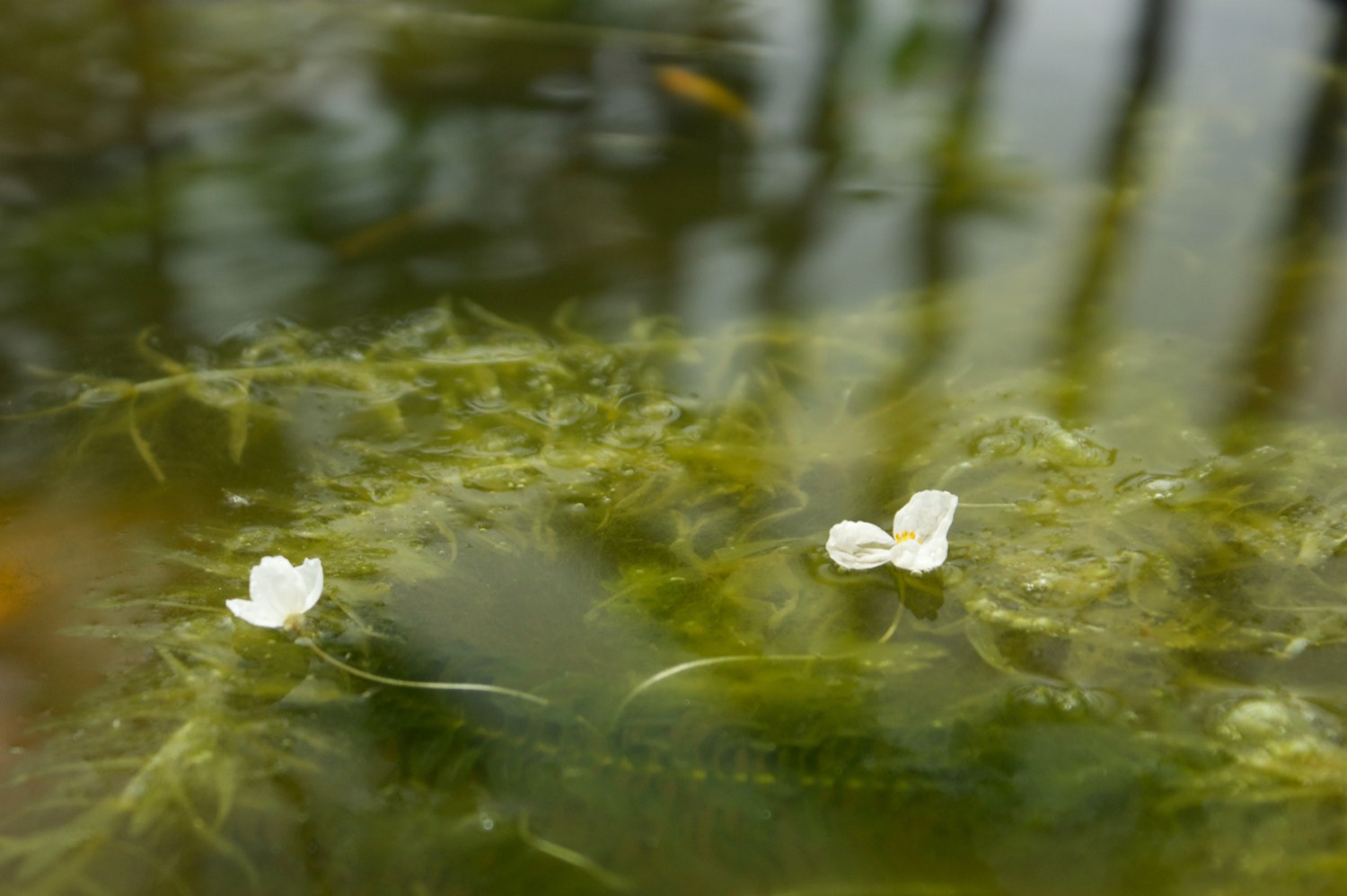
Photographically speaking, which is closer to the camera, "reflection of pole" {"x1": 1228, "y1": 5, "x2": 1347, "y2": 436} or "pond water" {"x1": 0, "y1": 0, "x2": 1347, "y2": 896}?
"pond water" {"x1": 0, "y1": 0, "x2": 1347, "y2": 896}

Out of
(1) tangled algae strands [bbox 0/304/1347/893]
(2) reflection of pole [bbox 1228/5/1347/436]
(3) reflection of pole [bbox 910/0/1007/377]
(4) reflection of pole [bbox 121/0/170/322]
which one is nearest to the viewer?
(1) tangled algae strands [bbox 0/304/1347/893]

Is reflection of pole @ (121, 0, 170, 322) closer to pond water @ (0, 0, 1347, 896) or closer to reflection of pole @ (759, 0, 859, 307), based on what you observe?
pond water @ (0, 0, 1347, 896)

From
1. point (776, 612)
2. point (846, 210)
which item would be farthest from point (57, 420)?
point (846, 210)

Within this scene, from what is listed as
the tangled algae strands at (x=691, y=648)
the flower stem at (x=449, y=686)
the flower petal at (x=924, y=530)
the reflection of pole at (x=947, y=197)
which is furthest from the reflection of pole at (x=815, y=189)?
the flower stem at (x=449, y=686)

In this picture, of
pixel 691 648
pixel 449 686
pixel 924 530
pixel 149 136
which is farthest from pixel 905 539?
pixel 149 136

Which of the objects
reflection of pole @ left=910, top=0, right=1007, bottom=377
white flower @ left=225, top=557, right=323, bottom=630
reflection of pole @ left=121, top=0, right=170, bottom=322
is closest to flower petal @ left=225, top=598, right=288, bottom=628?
white flower @ left=225, top=557, right=323, bottom=630

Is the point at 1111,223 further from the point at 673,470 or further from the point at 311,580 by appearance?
the point at 311,580

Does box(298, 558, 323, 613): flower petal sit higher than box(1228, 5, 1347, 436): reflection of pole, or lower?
lower
